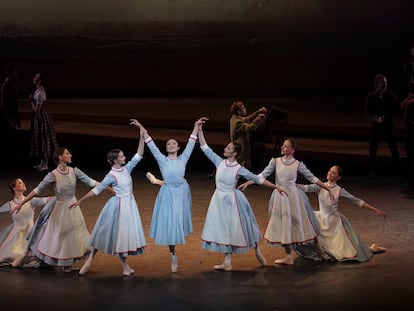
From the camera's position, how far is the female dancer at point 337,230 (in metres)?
8.48


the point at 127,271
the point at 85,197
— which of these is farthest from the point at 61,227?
the point at 127,271

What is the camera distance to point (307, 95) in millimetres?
17703

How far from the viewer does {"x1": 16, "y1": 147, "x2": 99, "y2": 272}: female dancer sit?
8117 mm

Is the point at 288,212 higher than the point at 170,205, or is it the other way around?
the point at 170,205

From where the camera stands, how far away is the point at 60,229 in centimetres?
813

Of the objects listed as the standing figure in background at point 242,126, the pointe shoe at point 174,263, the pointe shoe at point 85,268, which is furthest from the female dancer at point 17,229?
the standing figure in background at point 242,126

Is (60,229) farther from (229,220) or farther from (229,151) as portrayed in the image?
(229,151)

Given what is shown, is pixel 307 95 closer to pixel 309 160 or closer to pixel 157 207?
pixel 309 160

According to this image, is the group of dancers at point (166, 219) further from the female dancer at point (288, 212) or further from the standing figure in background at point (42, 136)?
the standing figure in background at point (42, 136)

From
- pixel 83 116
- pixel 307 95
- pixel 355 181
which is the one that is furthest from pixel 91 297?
pixel 307 95

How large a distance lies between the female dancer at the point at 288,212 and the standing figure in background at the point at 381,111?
3.51 meters

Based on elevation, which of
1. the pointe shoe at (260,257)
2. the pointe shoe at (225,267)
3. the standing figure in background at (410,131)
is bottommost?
the pointe shoe at (225,267)

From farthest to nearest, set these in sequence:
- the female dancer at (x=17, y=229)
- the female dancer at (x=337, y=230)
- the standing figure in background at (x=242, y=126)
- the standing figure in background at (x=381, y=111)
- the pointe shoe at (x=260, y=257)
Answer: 1. the standing figure in background at (x=381, y=111)
2. the standing figure in background at (x=242, y=126)
3. the female dancer at (x=337, y=230)
4. the female dancer at (x=17, y=229)
5. the pointe shoe at (x=260, y=257)

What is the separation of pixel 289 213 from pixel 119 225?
5.19 ft
